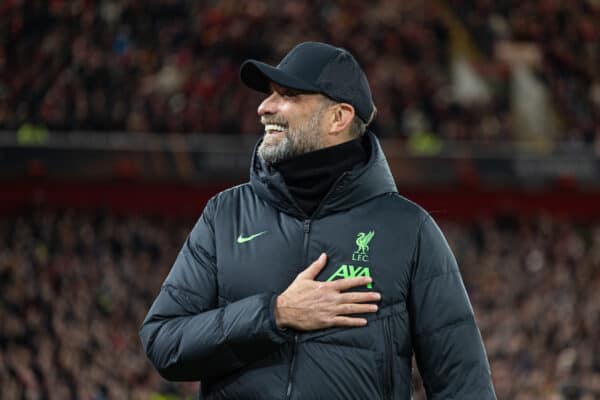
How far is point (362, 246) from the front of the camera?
280 centimetres

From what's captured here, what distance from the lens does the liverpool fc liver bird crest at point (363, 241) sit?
2.80 meters

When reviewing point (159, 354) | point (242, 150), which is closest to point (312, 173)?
point (159, 354)

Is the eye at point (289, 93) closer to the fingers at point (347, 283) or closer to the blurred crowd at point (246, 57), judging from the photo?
the fingers at point (347, 283)

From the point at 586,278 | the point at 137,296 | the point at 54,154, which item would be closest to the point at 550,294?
the point at 586,278

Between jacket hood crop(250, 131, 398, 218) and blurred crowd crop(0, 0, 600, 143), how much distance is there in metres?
13.4

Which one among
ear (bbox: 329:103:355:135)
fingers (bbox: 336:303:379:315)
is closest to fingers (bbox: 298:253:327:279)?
fingers (bbox: 336:303:379:315)

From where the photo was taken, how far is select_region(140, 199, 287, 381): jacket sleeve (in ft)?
8.85

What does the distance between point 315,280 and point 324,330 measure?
12cm

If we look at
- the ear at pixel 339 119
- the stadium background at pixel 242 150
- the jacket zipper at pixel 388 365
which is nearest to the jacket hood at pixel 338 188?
the ear at pixel 339 119

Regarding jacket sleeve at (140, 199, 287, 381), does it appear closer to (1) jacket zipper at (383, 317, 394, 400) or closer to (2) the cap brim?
(1) jacket zipper at (383, 317, 394, 400)

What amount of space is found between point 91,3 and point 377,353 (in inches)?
611

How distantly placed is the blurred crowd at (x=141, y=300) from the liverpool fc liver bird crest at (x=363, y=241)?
352 inches

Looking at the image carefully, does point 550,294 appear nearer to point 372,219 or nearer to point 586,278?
point 586,278

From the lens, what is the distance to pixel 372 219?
2848 mm
